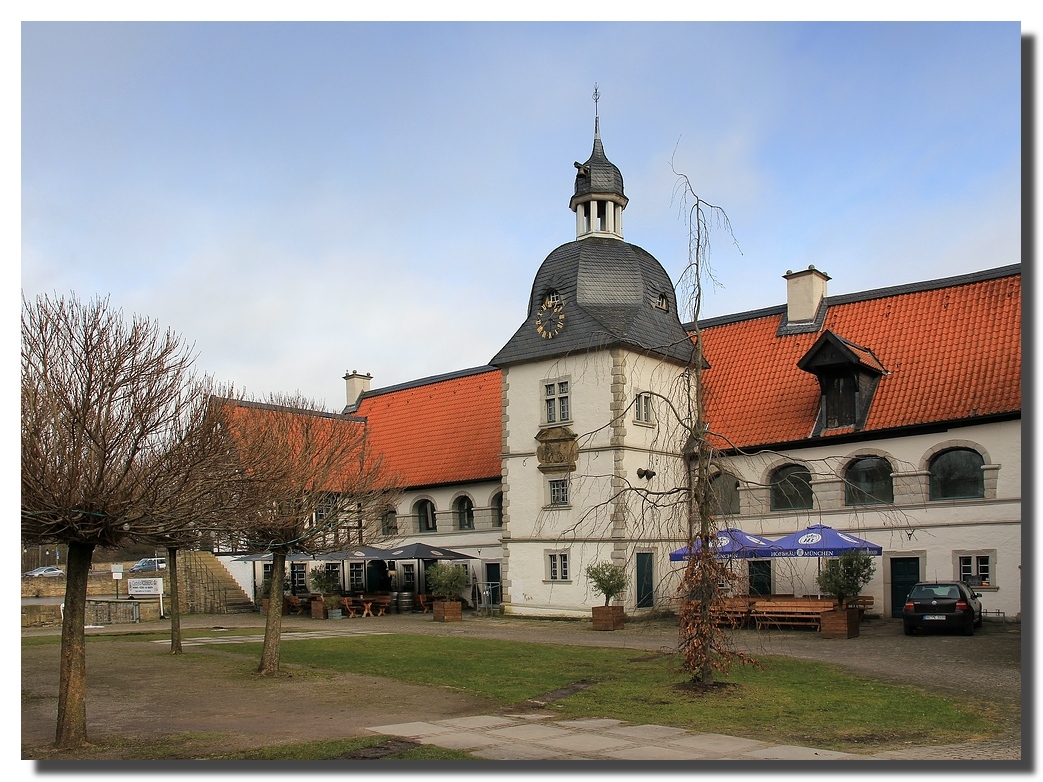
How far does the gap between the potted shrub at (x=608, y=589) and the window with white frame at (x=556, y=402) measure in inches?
199

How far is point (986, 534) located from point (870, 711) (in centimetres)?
1477

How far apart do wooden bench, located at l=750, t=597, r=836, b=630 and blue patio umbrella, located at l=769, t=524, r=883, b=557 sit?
184 cm

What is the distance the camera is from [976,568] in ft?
86.9

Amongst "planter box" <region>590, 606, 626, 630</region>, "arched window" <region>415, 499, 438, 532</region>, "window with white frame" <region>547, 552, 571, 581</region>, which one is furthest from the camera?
"arched window" <region>415, 499, 438, 532</region>

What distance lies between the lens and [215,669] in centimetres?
1927

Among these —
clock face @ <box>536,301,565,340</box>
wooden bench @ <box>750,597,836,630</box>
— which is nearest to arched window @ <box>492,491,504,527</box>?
clock face @ <box>536,301,565,340</box>

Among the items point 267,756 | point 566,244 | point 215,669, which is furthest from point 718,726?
point 566,244

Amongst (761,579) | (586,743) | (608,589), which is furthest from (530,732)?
(761,579)

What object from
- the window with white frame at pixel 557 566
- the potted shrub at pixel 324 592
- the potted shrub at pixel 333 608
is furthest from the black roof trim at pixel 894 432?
the potted shrub at pixel 324 592

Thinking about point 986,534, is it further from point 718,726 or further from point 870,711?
point 718,726

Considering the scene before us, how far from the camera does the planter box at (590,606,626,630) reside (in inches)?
1083

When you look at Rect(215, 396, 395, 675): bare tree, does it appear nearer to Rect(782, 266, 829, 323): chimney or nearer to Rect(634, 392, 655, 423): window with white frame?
Rect(634, 392, 655, 423): window with white frame

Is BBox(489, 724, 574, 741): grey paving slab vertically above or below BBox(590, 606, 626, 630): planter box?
above

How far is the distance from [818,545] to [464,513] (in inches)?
670
